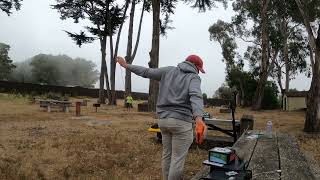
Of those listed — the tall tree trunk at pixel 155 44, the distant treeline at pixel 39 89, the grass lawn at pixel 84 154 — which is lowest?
the grass lawn at pixel 84 154

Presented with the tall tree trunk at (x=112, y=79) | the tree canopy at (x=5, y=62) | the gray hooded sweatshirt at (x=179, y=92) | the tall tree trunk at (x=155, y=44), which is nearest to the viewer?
the gray hooded sweatshirt at (x=179, y=92)

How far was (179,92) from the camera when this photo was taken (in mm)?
5859

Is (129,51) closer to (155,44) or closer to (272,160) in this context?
(155,44)

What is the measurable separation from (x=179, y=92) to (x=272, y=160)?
1387 mm

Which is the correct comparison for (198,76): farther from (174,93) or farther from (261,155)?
(261,155)

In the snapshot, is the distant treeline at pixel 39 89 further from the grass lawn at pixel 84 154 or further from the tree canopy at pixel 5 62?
the grass lawn at pixel 84 154

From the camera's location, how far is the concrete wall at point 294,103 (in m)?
46.7

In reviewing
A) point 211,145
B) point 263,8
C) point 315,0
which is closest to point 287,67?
point 263,8

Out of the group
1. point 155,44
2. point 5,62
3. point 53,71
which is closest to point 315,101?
point 155,44

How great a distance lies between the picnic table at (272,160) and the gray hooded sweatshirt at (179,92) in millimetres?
742

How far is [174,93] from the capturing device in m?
5.89

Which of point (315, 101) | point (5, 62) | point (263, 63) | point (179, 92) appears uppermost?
point (5, 62)

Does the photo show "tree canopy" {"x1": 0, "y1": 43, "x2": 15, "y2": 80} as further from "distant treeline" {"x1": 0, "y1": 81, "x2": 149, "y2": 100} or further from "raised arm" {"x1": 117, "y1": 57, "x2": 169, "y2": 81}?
"raised arm" {"x1": 117, "y1": 57, "x2": 169, "y2": 81}

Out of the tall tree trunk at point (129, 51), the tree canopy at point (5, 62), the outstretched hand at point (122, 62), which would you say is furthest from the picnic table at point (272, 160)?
the tree canopy at point (5, 62)
